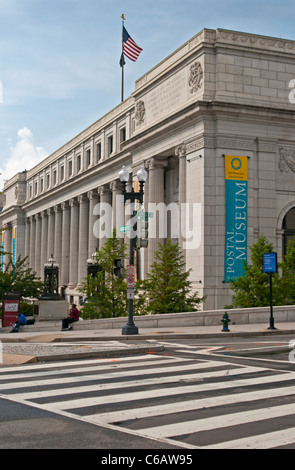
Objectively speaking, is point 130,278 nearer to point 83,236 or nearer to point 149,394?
point 149,394

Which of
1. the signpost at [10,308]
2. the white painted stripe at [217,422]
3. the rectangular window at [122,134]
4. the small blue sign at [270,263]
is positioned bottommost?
the white painted stripe at [217,422]

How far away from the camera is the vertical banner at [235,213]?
127 ft

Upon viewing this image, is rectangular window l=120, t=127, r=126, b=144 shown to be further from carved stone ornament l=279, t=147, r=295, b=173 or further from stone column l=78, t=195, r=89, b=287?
carved stone ornament l=279, t=147, r=295, b=173

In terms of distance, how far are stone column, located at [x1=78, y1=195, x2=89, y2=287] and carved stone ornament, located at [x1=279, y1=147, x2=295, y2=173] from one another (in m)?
35.0

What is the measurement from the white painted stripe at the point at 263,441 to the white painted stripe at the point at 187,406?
191 centimetres

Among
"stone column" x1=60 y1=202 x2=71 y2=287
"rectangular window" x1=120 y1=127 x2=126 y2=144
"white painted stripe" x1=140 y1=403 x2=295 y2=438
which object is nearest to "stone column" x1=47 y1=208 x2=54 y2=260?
"stone column" x1=60 y1=202 x2=71 y2=287

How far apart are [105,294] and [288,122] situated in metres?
18.5

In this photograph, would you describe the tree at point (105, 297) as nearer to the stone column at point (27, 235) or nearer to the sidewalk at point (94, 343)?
the sidewalk at point (94, 343)

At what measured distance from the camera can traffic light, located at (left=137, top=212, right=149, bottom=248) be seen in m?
25.1

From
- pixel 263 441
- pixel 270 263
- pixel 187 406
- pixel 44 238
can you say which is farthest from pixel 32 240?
pixel 263 441

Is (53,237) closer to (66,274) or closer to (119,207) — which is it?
(66,274)

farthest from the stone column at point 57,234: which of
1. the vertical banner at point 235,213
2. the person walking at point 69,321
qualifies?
the person walking at point 69,321
